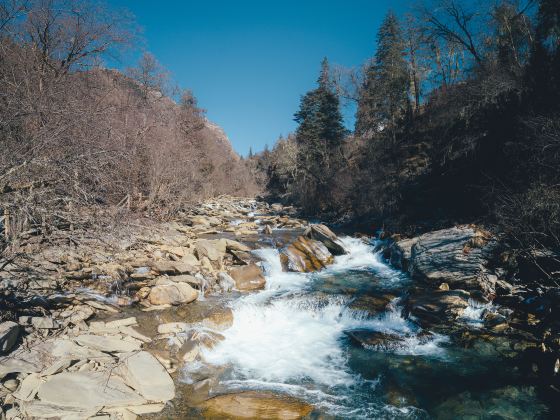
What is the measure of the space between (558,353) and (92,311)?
9622 mm

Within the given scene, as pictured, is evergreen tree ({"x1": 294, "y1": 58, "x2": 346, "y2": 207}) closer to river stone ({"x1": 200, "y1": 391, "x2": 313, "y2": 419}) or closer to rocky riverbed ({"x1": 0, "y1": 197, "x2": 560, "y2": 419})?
rocky riverbed ({"x1": 0, "y1": 197, "x2": 560, "y2": 419})

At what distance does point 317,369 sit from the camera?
646 centimetres

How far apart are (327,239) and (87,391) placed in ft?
40.7

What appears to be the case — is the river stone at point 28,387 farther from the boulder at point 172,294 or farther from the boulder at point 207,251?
the boulder at point 207,251

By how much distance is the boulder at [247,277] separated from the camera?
1046cm

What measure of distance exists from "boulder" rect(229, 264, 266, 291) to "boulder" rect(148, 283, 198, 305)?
206 centimetres

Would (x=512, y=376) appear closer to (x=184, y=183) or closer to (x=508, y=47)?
(x=184, y=183)

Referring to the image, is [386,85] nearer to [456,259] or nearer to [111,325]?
[456,259]

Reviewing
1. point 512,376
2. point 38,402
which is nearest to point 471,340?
point 512,376

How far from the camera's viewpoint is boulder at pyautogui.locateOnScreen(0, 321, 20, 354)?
464 cm

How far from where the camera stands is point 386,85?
28.0 metres

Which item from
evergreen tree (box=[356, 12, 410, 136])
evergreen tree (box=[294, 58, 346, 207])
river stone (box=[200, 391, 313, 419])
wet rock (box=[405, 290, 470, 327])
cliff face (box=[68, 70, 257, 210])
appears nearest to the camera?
river stone (box=[200, 391, 313, 419])

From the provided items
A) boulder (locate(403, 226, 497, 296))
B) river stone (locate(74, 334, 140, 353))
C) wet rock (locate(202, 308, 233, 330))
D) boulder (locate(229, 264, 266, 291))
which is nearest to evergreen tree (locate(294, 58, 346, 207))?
boulder (locate(403, 226, 497, 296))

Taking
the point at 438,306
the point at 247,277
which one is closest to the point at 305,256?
the point at 247,277
